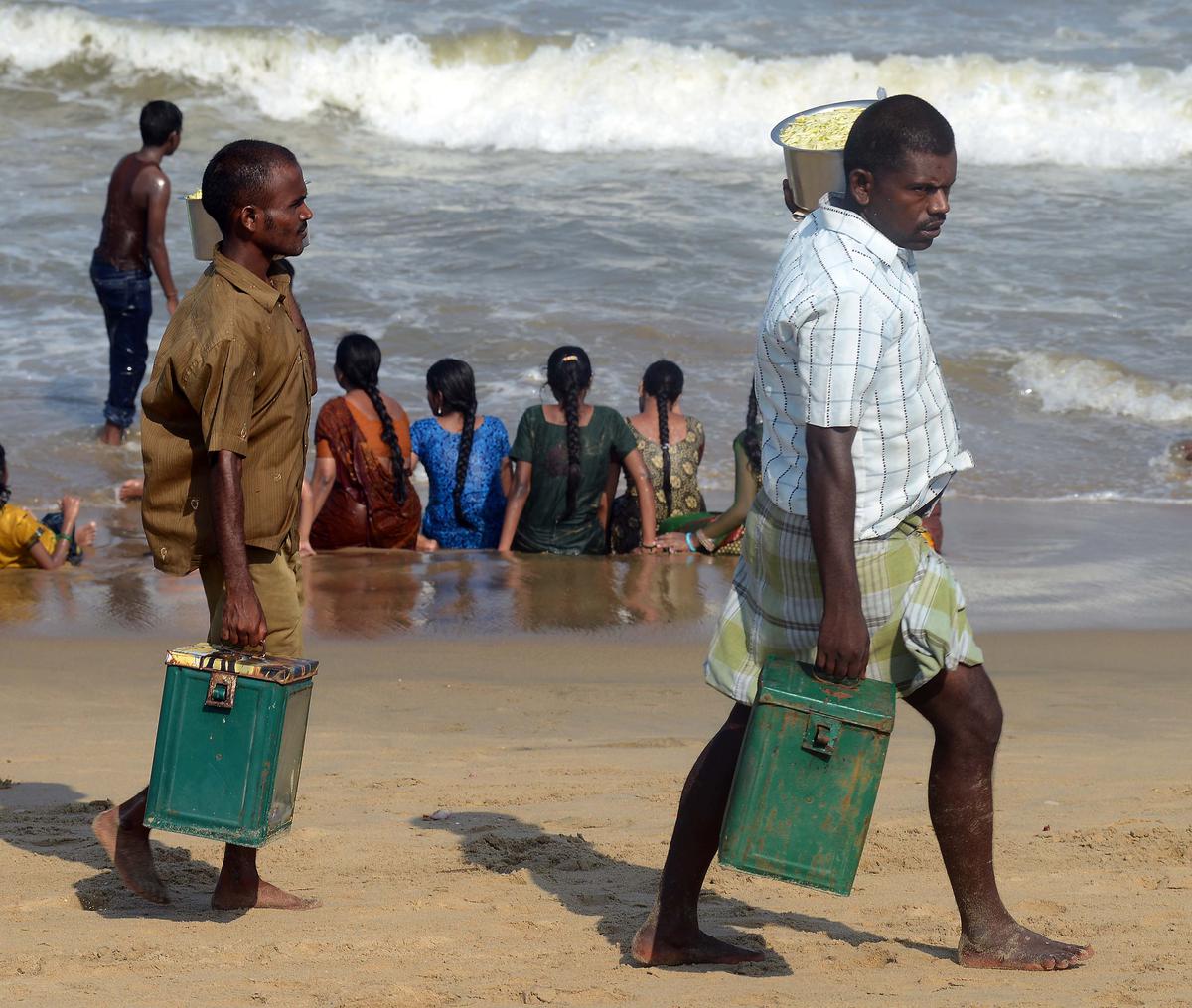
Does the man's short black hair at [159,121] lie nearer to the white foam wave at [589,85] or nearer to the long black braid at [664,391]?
the long black braid at [664,391]

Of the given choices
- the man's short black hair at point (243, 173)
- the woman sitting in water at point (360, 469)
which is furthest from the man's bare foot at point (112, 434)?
the man's short black hair at point (243, 173)

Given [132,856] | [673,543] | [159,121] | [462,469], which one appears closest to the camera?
[132,856]

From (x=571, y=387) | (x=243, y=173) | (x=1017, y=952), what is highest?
(x=243, y=173)

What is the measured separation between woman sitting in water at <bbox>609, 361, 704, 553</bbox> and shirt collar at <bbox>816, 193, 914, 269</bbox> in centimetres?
452

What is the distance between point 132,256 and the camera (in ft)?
29.9

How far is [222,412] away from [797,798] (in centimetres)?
134

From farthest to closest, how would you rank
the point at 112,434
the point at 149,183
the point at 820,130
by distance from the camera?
the point at 112,434 → the point at 149,183 → the point at 820,130

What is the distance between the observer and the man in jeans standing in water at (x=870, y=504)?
2.81 m

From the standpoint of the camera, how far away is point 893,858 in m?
3.84

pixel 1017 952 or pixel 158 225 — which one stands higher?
pixel 158 225

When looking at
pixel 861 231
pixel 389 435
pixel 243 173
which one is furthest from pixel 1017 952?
pixel 389 435

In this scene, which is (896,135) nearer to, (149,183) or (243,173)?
(243,173)

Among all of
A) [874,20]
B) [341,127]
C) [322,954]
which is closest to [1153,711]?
[322,954]

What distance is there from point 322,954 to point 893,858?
1.44 meters
